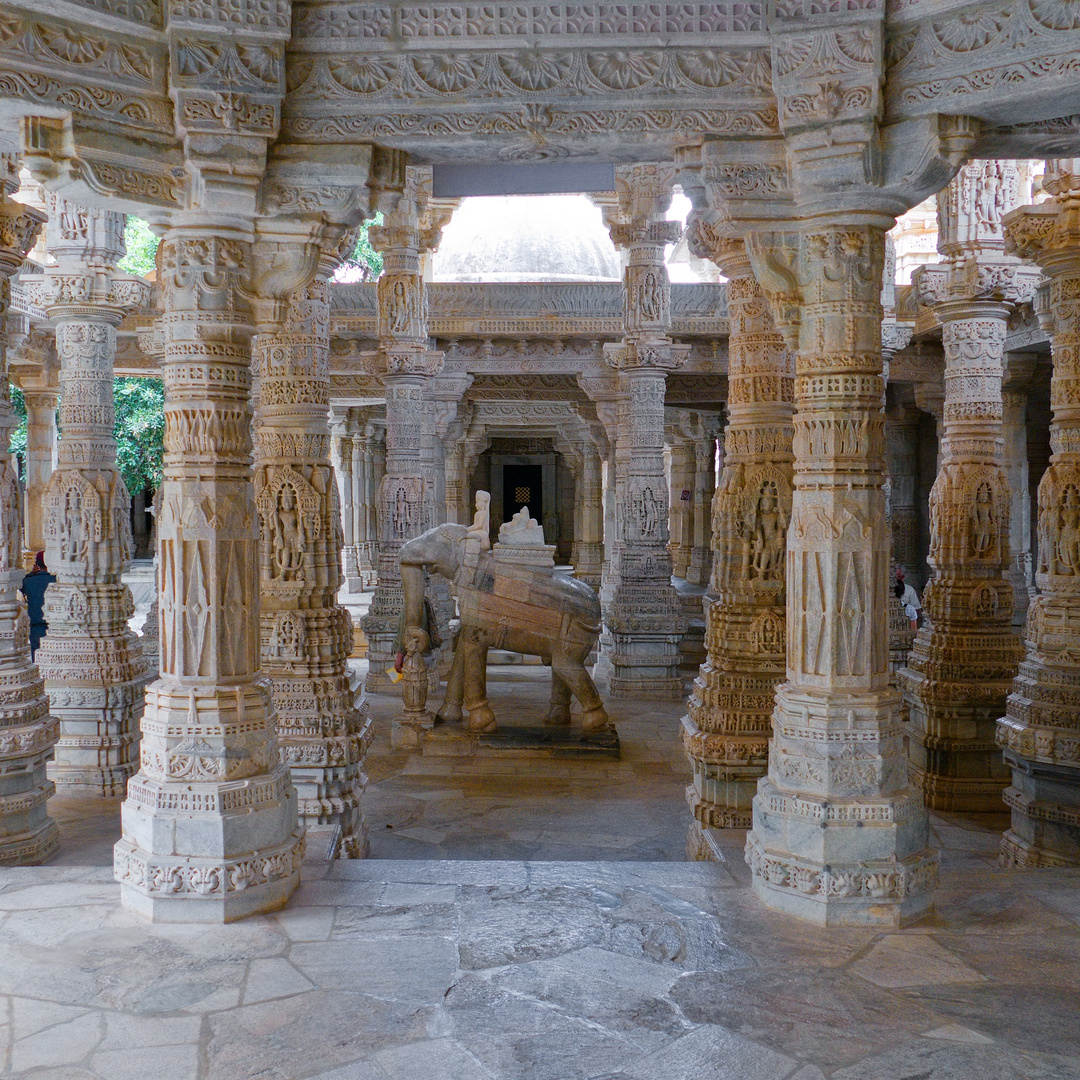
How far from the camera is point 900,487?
1883cm

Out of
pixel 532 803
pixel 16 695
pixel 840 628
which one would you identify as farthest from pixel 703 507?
pixel 840 628

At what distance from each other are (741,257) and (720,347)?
9414 millimetres

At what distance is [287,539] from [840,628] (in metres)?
3.56

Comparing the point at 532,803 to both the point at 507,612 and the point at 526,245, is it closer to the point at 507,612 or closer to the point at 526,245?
the point at 507,612

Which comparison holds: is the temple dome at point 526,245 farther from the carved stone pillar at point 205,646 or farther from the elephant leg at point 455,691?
the carved stone pillar at point 205,646

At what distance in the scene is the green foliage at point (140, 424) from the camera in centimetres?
1889

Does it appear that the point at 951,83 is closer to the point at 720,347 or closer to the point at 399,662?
the point at 399,662

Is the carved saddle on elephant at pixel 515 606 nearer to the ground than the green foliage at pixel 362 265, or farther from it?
nearer to the ground

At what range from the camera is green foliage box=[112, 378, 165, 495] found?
62.0 ft

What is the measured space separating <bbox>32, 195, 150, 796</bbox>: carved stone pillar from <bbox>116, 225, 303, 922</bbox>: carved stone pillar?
3.78 meters


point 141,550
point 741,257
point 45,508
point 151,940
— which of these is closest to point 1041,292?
point 741,257

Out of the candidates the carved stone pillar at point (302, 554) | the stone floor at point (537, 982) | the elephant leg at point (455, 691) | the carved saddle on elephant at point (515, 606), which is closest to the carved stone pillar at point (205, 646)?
the stone floor at point (537, 982)

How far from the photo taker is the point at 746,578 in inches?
261

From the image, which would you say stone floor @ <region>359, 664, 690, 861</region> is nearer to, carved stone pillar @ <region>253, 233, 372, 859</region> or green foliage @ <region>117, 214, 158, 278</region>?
carved stone pillar @ <region>253, 233, 372, 859</region>
